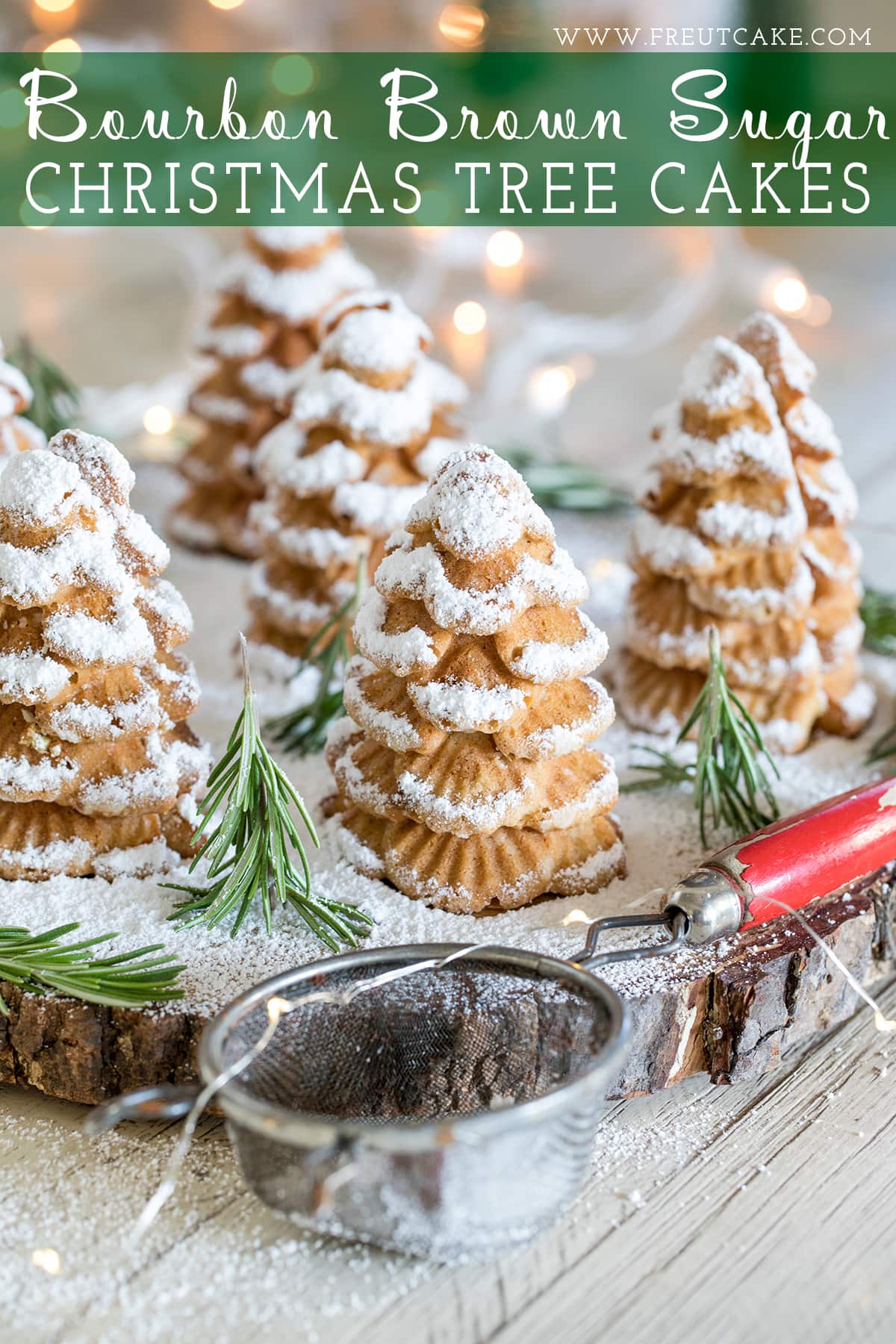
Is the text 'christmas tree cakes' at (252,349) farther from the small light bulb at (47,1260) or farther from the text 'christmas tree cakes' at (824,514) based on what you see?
the small light bulb at (47,1260)

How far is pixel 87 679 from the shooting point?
1.47 m

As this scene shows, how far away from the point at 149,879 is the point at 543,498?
1.31 m

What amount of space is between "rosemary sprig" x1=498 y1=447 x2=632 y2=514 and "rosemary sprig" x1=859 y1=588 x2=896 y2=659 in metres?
0.55

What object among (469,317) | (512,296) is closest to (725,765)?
(469,317)

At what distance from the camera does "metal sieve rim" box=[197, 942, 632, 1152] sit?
3.47ft

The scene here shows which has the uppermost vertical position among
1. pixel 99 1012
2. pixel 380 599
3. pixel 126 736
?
pixel 380 599

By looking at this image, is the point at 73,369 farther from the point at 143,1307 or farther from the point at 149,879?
the point at 143,1307

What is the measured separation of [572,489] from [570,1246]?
5.32 feet

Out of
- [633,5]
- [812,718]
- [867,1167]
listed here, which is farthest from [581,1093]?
[633,5]

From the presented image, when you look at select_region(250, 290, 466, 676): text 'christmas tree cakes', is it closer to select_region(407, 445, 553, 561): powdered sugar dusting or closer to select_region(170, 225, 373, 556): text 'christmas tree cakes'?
select_region(170, 225, 373, 556): text 'christmas tree cakes'

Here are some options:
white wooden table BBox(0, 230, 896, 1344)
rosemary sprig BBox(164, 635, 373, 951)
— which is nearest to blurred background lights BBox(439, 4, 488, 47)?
rosemary sprig BBox(164, 635, 373, 951)

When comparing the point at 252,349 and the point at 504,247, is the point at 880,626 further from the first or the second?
the point at 504,247

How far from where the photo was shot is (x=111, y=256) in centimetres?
522

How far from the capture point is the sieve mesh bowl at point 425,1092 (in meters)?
1.08
